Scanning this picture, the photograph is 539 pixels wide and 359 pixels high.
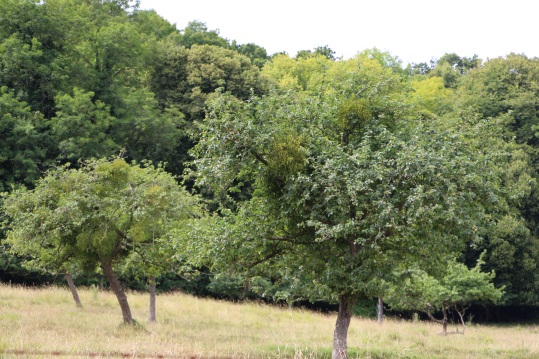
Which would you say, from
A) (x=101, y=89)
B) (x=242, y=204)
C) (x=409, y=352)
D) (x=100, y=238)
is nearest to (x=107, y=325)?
(x=100, y=238)

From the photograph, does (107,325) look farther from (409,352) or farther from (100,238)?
(409,352)

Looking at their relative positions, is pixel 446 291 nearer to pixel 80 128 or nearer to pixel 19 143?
pixel 80 128

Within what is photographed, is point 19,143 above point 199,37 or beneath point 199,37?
beneath

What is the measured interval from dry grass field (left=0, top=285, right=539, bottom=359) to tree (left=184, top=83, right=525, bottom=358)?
7.87 ft

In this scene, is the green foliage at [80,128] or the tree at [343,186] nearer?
the tree at [343,186]

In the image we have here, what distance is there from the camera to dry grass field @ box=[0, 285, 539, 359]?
16266 millimetres

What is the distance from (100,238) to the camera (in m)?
19.8

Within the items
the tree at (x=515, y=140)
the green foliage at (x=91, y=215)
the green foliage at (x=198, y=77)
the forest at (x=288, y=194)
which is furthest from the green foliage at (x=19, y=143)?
the tree at (x=515, y=140)

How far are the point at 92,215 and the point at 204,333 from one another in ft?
19.2

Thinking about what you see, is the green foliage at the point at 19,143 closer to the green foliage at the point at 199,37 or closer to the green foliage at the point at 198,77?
the green foliage at the point at 198,77

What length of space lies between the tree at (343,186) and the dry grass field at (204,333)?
240 centimetres

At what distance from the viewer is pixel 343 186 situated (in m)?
14.4

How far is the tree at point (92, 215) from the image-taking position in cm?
1969

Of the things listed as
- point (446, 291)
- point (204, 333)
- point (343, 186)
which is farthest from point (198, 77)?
point (343, 186)
